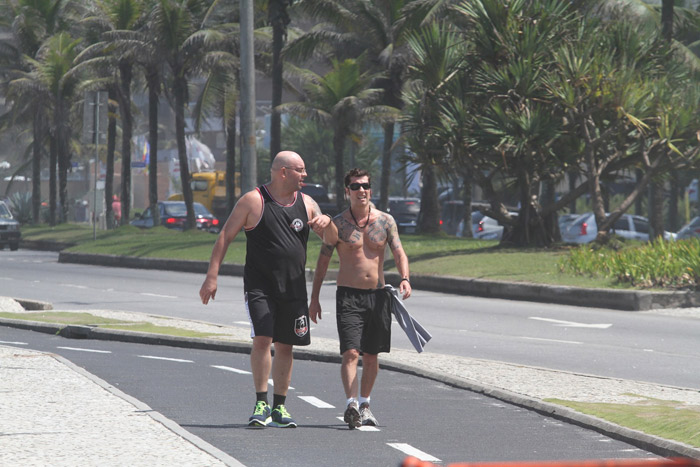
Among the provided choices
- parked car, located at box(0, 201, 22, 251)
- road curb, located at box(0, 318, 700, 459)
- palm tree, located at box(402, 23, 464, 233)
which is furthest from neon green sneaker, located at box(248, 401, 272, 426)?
parked car, located at box(0, 201, 22, 251)

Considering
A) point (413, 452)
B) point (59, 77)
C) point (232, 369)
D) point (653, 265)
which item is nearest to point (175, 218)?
point (59, 77)

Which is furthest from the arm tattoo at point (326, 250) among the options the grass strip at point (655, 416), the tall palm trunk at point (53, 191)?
the tall palm trunk at point (53, 191)

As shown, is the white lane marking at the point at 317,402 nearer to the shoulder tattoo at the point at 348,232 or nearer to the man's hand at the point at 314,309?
the man's hand at the point at 314,309

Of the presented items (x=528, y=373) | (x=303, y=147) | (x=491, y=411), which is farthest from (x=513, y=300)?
(x=303, y=147)

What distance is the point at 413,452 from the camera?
775cm

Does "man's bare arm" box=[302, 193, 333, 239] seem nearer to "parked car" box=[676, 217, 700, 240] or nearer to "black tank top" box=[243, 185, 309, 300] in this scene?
"black tank top" box=[243, 185, 309, 300]

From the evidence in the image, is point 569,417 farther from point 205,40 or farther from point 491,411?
point 205,40

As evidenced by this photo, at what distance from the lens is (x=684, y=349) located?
575 inches

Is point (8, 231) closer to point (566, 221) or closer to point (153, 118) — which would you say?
point (153, 118)

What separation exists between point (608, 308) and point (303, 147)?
184 ft

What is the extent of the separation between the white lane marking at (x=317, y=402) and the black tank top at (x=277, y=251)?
153 cm

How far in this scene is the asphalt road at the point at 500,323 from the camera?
44.1ft

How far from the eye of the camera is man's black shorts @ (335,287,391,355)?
28.7 feet

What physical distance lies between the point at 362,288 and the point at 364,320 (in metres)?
0.22
